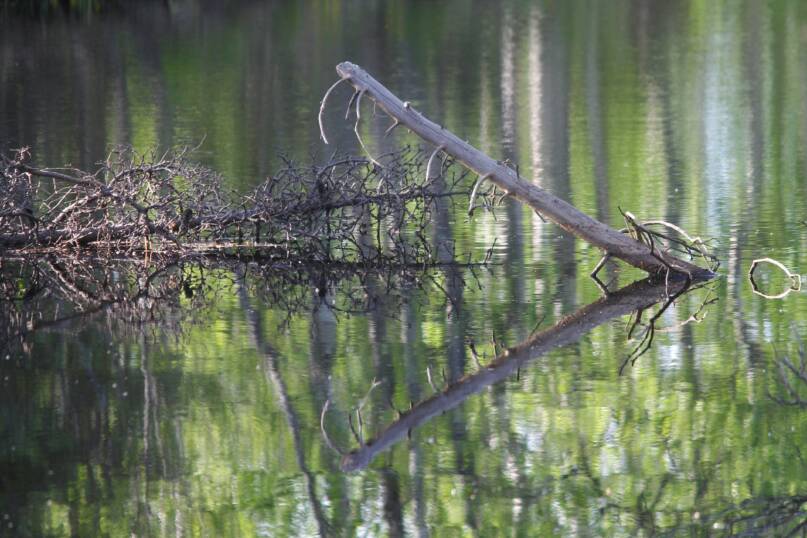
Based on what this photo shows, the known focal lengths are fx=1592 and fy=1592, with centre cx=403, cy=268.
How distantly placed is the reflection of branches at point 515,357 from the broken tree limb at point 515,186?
216 mm

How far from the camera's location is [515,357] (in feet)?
27.9

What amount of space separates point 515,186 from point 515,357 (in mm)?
2219

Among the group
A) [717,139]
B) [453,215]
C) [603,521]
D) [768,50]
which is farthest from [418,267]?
[768,50]

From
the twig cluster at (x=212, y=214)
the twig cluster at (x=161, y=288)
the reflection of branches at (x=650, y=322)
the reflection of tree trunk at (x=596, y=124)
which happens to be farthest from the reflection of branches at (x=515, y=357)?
the reflection of tree trunk at (x=596, y=124)

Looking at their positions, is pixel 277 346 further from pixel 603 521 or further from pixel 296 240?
pixel 603 521

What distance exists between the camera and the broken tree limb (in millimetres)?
10398

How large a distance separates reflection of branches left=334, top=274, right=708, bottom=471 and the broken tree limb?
216mm

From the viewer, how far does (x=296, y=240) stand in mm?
11438

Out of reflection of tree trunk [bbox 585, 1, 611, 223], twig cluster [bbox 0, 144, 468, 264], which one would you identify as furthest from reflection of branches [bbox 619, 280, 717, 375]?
reflection of tree trunk [bbox 585, 1, 611, 223]

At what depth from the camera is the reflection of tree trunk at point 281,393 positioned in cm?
639

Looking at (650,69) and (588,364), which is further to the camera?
(650,69)

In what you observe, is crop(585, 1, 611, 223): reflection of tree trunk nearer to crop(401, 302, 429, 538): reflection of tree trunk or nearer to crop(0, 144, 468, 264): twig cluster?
crop(0, 144, 468, 264): twig cluster

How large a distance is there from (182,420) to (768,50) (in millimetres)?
25384

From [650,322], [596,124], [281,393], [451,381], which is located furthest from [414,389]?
[596,124]
